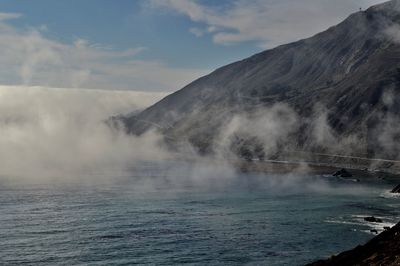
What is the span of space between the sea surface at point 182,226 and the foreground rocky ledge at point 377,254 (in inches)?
739

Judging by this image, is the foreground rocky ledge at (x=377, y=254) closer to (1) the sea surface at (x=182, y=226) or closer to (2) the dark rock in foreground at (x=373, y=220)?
(1) the sea surface at (x=182, y=226)

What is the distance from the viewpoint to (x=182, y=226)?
126062mm

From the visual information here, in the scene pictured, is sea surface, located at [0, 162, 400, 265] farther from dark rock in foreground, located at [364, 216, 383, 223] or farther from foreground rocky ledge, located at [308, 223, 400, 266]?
foreground rocky ledge, located at [308, 223, 400, 266]

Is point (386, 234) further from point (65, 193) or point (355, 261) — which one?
point (65, 193)

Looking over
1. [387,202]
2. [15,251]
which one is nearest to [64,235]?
[15,251]

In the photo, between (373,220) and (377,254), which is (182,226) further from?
(377,254)

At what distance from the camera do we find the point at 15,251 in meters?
99.6

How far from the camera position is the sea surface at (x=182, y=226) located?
98438mm

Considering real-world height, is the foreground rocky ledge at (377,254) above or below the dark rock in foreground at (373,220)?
above

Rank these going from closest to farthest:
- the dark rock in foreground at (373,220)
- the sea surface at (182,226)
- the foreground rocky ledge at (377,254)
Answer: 1. the foreground rocky ledge at (377,254)
2. the sea surface at (182,226)
3. the dark rock in foreground at (373,220)

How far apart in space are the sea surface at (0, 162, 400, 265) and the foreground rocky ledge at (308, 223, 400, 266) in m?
18.8

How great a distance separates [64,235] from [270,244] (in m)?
42.3

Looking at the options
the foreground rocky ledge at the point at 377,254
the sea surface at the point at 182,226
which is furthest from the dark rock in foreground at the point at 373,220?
the foreground rocky ledge at the point at 377,254

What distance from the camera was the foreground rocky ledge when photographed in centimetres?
6465
